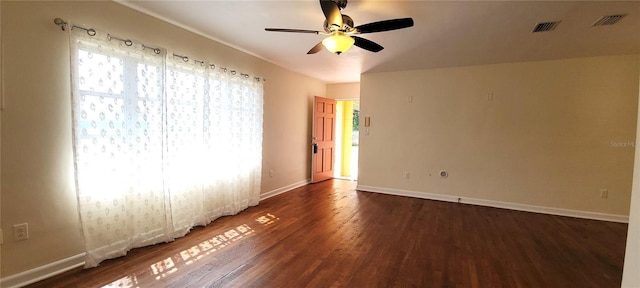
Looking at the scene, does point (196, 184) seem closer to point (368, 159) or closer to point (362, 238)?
point (362, 238)

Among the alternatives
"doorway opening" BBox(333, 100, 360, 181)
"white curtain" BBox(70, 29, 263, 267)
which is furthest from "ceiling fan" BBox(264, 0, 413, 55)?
"doorway opening" BBox(333, 100, 360, 181)

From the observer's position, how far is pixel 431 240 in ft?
9.87

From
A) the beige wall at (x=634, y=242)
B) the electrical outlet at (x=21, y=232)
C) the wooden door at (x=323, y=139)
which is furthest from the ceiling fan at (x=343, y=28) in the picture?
the wooden door at (x=323, y=139)

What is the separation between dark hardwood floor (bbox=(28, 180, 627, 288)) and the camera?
2189 mm

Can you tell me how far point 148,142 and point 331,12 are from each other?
2200 millimetres

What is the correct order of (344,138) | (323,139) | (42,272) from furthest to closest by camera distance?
(344,138) → (323,139) → (42,272)

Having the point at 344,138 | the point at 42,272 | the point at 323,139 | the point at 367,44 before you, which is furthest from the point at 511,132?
the point at 42,272

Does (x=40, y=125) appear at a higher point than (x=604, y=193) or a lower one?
higher

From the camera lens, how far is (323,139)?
6.16 m

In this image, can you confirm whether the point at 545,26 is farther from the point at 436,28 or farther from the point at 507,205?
the point at 507,205

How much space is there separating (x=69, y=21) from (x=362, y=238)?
11.1 ft

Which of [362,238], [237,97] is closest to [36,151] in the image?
[237,97]

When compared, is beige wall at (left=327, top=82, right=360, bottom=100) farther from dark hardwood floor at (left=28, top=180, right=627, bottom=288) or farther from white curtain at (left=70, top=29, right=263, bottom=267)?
dark hardwood floor at (left=28, top=180, right=627, bottom=288)

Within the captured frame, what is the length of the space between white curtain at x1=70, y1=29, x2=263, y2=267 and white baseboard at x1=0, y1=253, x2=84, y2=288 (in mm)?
126
